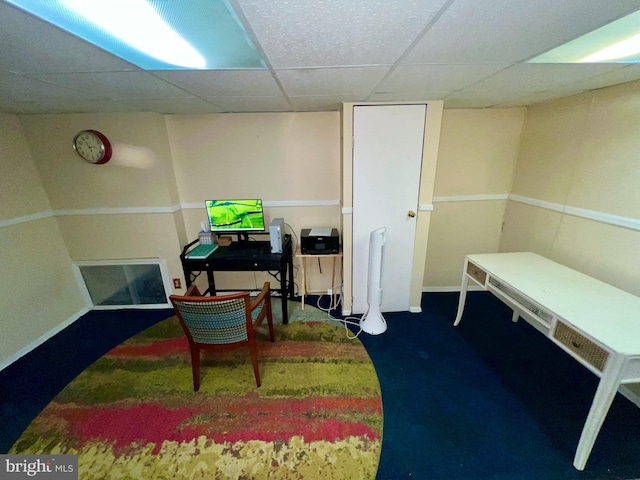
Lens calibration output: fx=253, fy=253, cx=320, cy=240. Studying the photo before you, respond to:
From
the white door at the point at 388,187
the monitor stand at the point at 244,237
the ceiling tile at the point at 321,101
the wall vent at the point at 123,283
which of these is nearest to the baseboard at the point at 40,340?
the wall vent at the point at 123,283

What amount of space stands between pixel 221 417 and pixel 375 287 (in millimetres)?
1596

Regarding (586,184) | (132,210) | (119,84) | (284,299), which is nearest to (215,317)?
(284,299)

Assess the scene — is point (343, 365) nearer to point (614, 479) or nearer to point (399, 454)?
point (399, 454)

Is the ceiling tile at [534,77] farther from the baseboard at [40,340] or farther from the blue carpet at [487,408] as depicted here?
the baseboard at [40,340]

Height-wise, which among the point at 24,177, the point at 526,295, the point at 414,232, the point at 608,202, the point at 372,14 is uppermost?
the point at 372,14

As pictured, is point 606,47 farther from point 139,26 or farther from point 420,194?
point 139,26

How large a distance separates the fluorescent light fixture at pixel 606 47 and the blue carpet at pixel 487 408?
83.1 inches

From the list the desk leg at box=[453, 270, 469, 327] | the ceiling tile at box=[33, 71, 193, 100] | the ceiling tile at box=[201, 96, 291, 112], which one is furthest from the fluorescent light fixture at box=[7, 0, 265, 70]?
the desk leg at box=[453, 270, 469, 327]

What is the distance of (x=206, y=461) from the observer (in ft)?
4.84

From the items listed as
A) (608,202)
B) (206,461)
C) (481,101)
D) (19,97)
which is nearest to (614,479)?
(608,202)

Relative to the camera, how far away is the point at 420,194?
242 centimetres

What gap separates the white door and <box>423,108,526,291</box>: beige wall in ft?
1.91

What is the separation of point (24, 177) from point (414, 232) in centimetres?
375

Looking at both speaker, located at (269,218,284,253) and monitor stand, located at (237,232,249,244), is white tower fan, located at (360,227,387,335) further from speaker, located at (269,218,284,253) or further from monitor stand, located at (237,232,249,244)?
monitor stand, located at (237,232,249,244)
